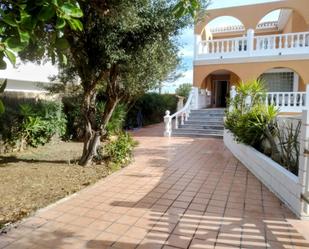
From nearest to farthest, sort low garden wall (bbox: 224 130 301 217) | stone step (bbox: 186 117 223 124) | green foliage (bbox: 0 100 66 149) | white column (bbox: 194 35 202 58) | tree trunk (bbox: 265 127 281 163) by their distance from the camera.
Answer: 1. low garden wall (bbox: 224 130 301 217)
2. tree trunk (bbox: 265 127 281 163)
3. green foliage (bbox: 0 100 66 149)
4. stone step (bbox: 186 117 223 124)
5. white column (bbox: 194 35 202 58)

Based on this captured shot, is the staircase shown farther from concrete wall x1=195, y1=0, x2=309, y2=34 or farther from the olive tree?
the olive tree

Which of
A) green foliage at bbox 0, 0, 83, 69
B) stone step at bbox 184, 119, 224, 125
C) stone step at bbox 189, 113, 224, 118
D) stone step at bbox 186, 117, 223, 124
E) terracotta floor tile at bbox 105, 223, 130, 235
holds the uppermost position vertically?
green foliage at bbox 0, 0, 83, 69

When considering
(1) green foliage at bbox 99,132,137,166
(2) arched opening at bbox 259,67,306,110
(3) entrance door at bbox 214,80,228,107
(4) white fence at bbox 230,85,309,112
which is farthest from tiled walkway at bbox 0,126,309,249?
(3) entrance door at bbox 214,80,228,107

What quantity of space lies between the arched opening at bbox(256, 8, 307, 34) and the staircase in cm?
695

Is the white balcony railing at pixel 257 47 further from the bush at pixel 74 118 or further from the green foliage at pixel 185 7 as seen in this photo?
the green foliage at pixel 185 7

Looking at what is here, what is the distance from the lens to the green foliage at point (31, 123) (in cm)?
879

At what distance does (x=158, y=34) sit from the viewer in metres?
6.14

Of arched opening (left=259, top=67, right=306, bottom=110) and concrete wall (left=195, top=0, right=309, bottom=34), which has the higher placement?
concrete wall (left=195, top=0, right=309, bottom=34)

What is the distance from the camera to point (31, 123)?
367 inches

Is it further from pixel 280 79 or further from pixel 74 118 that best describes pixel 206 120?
pixel 74 118

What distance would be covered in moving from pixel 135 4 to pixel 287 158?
4378mm

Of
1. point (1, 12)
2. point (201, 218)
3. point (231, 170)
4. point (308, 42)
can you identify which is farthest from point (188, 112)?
point (1, 12)

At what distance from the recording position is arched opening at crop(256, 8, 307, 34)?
1795cm

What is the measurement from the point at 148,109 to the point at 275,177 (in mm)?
13806
